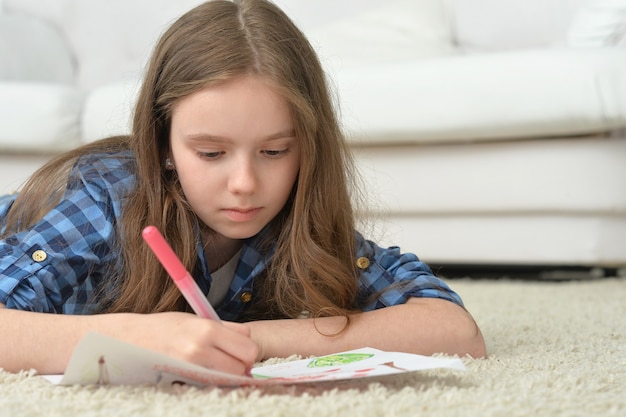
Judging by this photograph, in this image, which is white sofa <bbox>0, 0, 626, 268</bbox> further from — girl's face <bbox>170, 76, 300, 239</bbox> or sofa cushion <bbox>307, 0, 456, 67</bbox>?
girl's face <bbox>170, 76, 300, 239</bbox>

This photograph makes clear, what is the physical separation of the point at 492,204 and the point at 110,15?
142cm

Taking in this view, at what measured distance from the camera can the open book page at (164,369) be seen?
647 millimetres

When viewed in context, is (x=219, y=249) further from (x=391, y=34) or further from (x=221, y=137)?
(x=391, y=34)

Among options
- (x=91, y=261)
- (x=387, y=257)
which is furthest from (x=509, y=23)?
(x=91, y=261)

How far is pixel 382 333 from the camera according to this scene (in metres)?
0.88

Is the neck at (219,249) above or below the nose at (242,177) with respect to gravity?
below

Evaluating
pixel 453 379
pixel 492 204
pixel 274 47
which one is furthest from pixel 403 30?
pixel 453 379

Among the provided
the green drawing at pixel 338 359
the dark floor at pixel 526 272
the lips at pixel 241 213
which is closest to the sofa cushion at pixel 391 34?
the dark floor at pixel 526 272

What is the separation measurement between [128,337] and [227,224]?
0.64 ft

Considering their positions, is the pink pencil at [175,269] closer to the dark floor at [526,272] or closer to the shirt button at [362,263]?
the shirt button at [362,263]

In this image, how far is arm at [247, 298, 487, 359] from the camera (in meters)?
0.87

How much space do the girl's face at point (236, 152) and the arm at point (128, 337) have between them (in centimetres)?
16

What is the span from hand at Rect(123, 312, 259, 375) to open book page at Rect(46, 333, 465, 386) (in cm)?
2

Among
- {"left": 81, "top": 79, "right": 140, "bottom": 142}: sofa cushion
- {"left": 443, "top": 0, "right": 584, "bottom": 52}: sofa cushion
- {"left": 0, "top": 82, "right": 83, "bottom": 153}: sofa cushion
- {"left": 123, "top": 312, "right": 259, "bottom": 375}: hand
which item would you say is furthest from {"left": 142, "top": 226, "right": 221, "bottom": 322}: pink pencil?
{"left": 443, "top": 0, "right": 584, "bottom": 52}: sofa cushion
